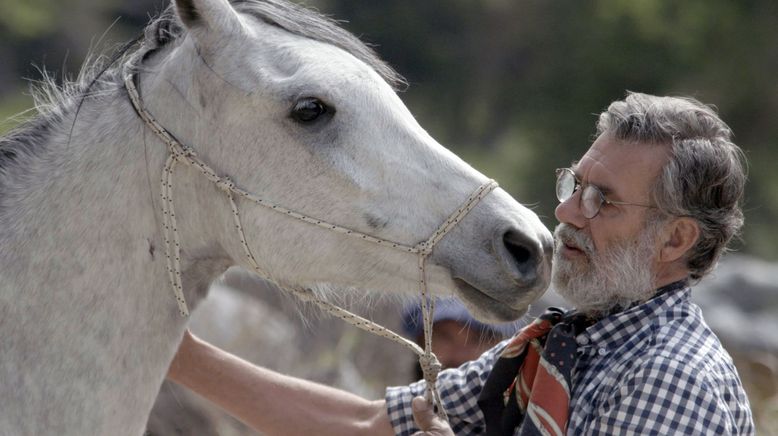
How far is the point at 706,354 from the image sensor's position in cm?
262

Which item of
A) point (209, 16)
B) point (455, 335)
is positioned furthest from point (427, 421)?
point (455, 335)

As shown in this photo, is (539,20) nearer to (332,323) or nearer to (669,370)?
(332,323)

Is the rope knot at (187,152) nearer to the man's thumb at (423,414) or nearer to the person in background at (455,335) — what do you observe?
the man's thumb at (423,414)

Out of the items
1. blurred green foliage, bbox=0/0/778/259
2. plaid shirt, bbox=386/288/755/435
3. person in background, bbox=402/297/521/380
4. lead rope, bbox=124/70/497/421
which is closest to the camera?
plaid shirt, bbox=386/288/755/435

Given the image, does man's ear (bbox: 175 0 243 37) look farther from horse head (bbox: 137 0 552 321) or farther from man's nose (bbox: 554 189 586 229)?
man's nose (bbox: 554 189 586 229)

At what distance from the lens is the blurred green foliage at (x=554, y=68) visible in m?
18.7

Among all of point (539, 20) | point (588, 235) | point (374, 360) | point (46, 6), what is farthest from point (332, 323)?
point (539, 20)

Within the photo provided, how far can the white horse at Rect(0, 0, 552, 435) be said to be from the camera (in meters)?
2.54

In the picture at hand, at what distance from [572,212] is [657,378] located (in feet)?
1.98

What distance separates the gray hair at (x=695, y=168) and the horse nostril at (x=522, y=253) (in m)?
0.50

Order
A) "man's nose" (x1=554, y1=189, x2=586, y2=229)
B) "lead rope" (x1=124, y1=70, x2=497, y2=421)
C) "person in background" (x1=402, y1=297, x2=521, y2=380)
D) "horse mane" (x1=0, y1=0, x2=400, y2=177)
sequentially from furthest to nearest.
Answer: "person in background" (x1=402, y1=297, x2=521, y2=380) → "man's nose" (x1=554, y1=189, x2=586, y2=229) → "horse mane" (x1=0, y1=0, x2=400, y2=177) → "lead rope" (x1=124, y1=70, x2=497, y2=421)

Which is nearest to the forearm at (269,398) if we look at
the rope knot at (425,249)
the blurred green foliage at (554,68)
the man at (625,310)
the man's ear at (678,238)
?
the man at (625,310)

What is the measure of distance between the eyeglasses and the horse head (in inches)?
13.5

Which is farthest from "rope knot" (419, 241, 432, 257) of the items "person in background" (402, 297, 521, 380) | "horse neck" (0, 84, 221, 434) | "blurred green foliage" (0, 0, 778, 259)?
"blurred green foliage" (0, 0, 778, 259)
